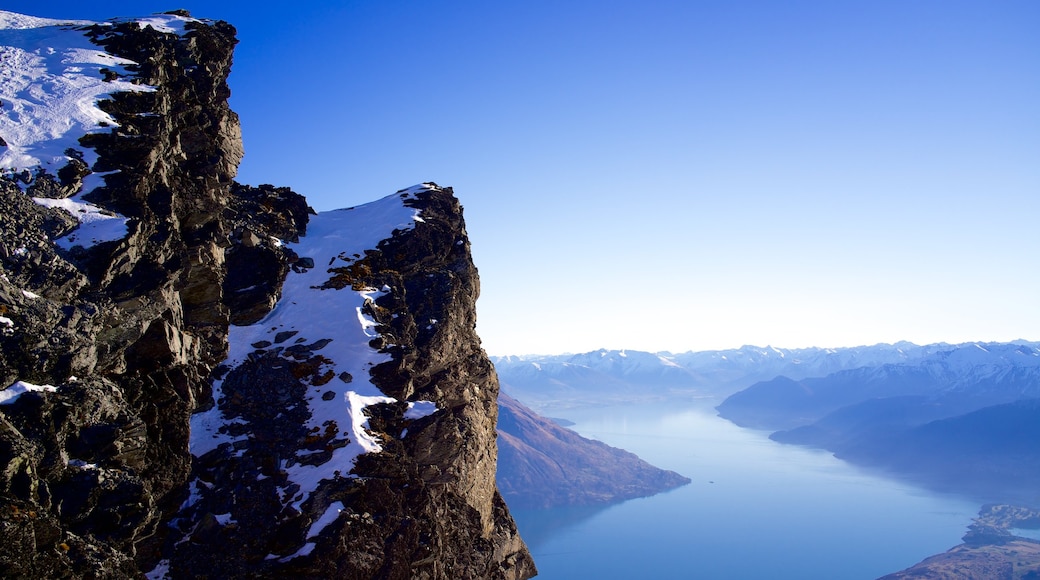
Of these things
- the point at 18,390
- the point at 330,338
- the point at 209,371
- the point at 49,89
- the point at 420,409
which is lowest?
the point at 420,409

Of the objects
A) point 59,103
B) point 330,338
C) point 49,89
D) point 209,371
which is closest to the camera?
point 59,103

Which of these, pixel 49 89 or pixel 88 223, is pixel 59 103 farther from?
pixel 88 223

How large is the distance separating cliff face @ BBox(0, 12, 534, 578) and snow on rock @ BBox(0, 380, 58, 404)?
0.05 meters

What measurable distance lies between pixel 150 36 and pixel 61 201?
42.4 feet

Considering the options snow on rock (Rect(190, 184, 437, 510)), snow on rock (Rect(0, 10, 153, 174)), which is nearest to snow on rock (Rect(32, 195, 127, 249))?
→ snow on rock (Rect(0, 10, 153, 174))

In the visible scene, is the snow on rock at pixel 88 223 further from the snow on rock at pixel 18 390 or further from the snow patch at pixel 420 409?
the snow patch at pixel 420 409

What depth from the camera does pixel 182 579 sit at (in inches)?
781

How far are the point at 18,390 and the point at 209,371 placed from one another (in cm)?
1168

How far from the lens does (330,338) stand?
98.0 ft

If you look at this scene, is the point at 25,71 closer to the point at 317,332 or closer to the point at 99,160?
the point at 99,160

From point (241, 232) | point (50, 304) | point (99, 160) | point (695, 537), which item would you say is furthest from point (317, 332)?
point (695, 537)

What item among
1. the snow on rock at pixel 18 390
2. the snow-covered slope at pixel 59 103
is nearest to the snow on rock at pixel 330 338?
the snow on rock at pixel 18 390

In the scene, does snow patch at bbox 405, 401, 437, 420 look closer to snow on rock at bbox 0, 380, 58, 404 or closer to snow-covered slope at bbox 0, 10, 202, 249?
snow-covered slope at bbox 0, 10, 202, 249

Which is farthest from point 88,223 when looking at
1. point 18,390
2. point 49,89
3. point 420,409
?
point 420,409
